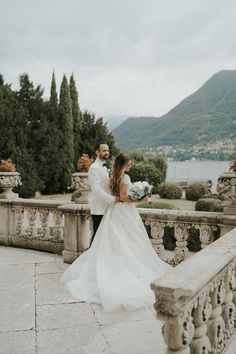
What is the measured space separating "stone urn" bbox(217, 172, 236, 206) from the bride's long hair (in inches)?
46.3

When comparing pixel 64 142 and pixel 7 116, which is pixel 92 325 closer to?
pixel 7 116

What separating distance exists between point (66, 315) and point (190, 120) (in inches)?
6628

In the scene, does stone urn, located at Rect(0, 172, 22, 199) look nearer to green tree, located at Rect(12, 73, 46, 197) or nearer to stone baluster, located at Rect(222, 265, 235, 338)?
stone baluster, located at Rect(222, 265, 235, 338)

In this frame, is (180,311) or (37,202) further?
(37,202)

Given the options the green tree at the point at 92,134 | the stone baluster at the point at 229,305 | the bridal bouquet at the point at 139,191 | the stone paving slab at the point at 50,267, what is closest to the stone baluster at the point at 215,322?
the stone baluster at the point at 229,305

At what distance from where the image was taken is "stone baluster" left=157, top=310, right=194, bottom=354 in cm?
206

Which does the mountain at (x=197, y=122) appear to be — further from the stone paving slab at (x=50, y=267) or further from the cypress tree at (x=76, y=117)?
the stone paving slab at (x=50, y=267)

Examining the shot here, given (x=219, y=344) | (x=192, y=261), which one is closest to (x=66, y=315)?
(x=219, y=344)

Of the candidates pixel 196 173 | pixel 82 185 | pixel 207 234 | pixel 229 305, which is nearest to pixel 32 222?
pixel 82 185

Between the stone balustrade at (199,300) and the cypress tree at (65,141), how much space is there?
28498 millimetres

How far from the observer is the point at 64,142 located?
107 feet

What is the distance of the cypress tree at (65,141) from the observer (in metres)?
31.8

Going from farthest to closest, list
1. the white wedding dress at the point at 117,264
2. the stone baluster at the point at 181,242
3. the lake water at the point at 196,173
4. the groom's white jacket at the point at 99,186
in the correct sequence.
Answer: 1. the lake water at the point at 196,173
2. the stone baluster at the point at 181,242
3. the groom's white jacket at the point at 99,186
4. the white wedding dress at the point at 117,264

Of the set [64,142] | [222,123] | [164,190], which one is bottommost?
[164,190]
